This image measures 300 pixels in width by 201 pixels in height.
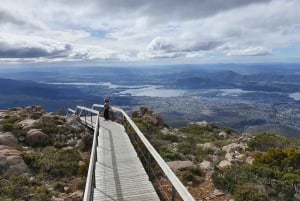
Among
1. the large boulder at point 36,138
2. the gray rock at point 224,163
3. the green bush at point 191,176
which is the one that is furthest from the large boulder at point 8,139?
the gray rock at point 224,163

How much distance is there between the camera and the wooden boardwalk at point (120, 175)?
751cm

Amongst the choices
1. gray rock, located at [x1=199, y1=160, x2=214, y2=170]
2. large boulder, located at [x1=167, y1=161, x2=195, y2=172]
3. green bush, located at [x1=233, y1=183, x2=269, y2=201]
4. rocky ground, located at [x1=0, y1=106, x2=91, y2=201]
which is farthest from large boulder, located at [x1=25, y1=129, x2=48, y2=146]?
green bush, located at [x1=233, y1=183, x2=269, y2=201]

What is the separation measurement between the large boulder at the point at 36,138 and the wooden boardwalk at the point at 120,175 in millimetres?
3606

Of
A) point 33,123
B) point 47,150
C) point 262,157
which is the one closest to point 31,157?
point 47,150

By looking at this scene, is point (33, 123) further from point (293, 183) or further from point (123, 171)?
point (293, 183)

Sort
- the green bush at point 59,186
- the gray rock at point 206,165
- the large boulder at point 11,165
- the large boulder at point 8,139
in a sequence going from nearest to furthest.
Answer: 1. the green bush at point 59,186
2. the gray rock at point 206,165
3. the large boulder at point 11,165
4. the large boulder at point 8,139

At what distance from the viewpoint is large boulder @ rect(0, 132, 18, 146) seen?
14.7 metres

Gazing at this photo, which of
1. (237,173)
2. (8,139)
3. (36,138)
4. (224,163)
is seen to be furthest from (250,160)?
(8,139)

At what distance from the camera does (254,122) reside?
598 feet

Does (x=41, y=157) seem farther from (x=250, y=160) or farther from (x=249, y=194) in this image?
(x=249, y=194)

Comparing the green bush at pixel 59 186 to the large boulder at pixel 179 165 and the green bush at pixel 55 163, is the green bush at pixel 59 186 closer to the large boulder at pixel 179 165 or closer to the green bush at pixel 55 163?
the green bush at pixel 55 163

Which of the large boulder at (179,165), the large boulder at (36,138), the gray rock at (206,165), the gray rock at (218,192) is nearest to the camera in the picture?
the gray rock at (218,192)

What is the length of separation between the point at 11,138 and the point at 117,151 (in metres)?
6.19

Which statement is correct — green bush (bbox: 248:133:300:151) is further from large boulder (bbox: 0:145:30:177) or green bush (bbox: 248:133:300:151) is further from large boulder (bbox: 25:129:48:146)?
large boulder (bbox: 25:129:48:146)
